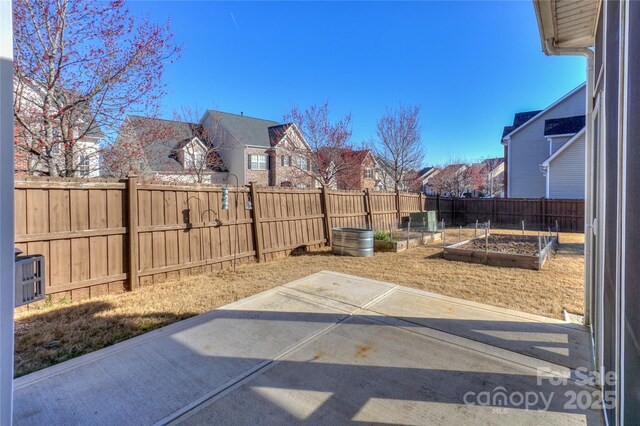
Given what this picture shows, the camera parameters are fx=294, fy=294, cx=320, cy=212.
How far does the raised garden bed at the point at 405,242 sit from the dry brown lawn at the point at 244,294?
2.67ft

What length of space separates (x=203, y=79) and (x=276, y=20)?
17.5 feet

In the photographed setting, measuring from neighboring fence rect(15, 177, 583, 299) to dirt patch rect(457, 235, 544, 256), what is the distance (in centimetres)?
422

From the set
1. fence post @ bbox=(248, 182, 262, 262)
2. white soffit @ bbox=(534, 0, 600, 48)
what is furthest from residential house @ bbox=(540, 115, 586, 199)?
fence post @ bbox=(248, 182, 262, 262)

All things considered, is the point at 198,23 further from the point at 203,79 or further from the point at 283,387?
the point at 283,387

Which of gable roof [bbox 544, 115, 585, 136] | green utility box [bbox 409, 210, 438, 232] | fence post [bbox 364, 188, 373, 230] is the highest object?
gable roof [bbox 544, 115, 585, 136]

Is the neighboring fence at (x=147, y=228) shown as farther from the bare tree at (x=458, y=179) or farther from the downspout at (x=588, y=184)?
the bare tree at (x=458, y=179)

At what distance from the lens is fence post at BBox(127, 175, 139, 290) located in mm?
4910

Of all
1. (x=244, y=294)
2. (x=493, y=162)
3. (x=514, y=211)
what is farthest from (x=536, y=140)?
(x=493, y=162)

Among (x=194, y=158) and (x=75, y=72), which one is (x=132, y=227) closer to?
(x=75, y=72)

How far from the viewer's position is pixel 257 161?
859 inches

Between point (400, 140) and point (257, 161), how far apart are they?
10.3m

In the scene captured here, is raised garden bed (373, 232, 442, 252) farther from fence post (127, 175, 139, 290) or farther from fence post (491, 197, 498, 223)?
fence post (491, 197, 498, 223)

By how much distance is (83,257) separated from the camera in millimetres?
4469

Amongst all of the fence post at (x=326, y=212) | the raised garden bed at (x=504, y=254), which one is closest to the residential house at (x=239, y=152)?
the fence post at (x=326, y=212)
